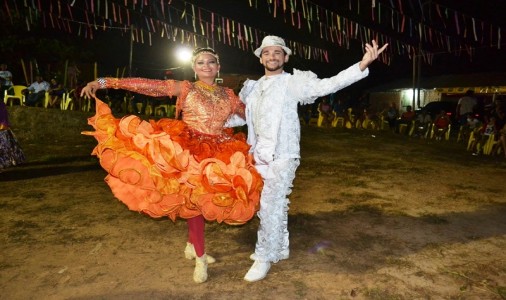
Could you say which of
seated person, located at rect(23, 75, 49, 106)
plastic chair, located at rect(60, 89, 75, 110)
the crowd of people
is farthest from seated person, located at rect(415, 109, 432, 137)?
seated person, located at rect(23, 75, 49, 106)

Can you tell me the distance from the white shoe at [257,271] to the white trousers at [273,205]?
4 centimetres

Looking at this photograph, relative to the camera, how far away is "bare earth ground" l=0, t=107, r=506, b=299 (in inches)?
115

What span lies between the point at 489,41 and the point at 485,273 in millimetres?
29169

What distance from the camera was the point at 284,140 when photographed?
3086mm

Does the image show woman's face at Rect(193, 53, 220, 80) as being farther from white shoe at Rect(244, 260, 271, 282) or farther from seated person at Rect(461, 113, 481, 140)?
seated person at Rect(461, 113, 481, 140)

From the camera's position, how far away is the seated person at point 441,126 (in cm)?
1355

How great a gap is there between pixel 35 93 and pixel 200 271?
41.1 ft

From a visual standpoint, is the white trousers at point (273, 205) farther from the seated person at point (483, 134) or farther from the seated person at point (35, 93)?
the seated person at point (35, 93)

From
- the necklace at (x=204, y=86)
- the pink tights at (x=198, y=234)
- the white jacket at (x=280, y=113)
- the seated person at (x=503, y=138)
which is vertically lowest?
the pink tights at (x=198, y=234)

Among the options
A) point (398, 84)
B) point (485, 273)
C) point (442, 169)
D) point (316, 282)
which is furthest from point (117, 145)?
point (398, 84)

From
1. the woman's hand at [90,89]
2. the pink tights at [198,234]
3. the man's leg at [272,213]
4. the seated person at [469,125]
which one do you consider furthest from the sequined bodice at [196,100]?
the seated person at [469,125]

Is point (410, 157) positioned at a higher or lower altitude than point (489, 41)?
lower

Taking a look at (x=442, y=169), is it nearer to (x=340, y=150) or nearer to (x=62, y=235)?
(x=340, y=150)

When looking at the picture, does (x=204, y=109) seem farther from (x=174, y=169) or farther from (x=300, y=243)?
(x=300, y=243)
